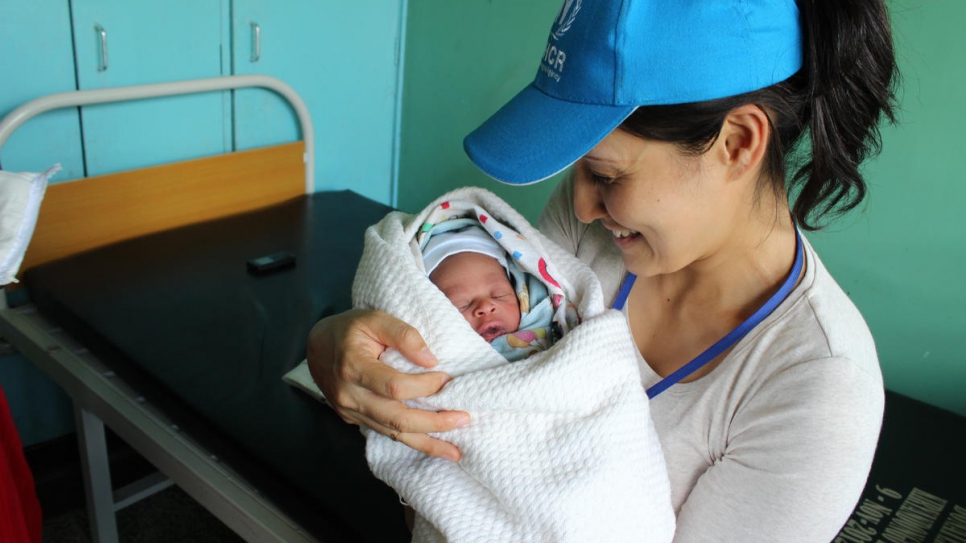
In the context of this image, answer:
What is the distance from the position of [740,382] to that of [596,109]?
43 centimetres

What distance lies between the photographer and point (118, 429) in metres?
1.56

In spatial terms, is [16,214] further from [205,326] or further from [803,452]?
[803,452]

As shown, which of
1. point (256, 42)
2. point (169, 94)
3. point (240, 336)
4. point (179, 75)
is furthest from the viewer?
point (256, 42)

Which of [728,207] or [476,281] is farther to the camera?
[476,281]

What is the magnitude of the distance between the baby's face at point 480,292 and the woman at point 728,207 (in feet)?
0.58

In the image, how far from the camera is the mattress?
52.3 inches

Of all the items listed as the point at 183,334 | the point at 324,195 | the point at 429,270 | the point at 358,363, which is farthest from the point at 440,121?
the point at 358,363

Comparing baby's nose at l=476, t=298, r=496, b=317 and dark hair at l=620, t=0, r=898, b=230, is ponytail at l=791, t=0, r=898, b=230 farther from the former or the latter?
baby's nose at l=476, t=298, r=496, b=317

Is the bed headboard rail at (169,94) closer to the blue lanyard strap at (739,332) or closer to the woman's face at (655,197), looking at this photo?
the woman's face at (655,197)

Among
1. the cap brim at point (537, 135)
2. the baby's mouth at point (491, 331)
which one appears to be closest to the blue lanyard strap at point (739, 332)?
the baby's mouth at point (491, 331)

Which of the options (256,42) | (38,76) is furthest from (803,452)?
(256,42)

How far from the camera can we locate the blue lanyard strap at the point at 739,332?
3.44 feet

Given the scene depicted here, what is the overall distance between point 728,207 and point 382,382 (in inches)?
21.2

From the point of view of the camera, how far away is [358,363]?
1.05 m
